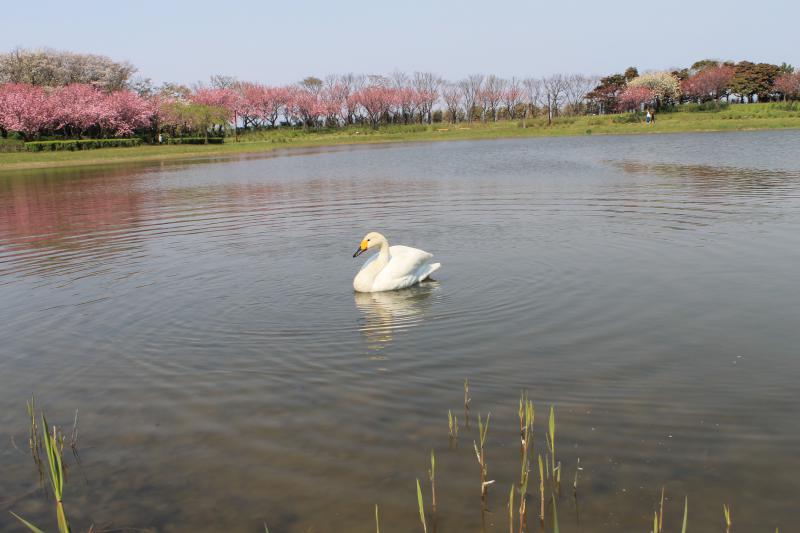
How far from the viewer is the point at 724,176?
24750 mm

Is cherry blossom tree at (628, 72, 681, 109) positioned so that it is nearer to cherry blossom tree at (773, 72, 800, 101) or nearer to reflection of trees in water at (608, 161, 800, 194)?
cherry blossom tree at (773, 72, 800, 101)

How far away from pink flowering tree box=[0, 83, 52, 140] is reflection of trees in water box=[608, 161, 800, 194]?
64.9 meters

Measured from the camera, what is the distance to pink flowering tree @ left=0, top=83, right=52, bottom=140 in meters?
71.2

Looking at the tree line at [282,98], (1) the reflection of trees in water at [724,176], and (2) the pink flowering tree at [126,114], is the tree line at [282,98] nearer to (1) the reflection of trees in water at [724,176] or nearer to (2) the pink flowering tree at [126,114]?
(2) the pink flowering tree at [126,114]

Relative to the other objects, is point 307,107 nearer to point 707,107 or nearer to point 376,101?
point 376,101

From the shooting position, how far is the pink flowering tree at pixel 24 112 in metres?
71.2

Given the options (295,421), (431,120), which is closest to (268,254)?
(295,421)

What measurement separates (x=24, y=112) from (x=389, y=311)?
75446 mm

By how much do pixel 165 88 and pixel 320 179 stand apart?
8637 cm

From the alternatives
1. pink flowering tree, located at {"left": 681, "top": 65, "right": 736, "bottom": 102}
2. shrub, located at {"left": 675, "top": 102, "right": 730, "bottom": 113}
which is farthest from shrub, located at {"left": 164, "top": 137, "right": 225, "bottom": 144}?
pink flowering tree, located at {"left": 681, "top": 65, "right": 736, "bottom": 102}

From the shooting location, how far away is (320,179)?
106ft

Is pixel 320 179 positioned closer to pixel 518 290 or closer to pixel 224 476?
pixel 518 290

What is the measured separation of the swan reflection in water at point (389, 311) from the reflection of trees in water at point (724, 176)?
13.5m

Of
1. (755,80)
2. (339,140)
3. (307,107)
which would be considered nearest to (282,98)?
(307,107)
